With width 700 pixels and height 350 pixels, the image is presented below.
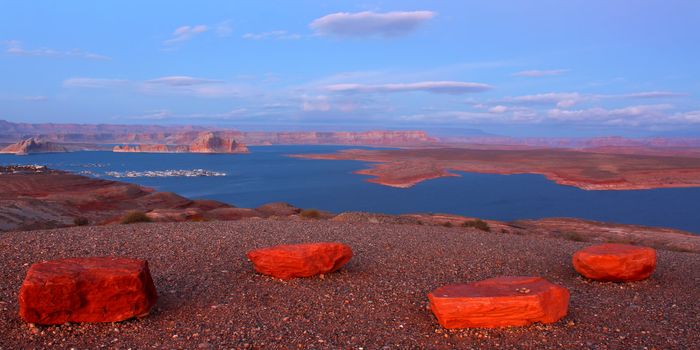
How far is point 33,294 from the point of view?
19.7 feet

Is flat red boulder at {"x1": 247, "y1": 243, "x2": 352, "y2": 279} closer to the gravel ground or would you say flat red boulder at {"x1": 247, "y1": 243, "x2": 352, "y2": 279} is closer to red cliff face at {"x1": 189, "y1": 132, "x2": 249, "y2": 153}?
the gravel ground

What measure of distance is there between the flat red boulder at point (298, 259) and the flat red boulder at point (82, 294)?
234 centimetres

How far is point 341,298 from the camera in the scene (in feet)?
25.1

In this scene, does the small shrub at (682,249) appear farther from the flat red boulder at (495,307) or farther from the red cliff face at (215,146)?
the red cliff face at (215,146)

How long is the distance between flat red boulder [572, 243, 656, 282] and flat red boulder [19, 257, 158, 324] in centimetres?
719

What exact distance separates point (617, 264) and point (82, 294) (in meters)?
8.26

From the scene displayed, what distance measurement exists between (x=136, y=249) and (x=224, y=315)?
15.5ft

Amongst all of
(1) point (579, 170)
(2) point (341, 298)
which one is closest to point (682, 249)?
(2) point (341, 298)

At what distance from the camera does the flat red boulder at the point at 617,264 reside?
8.85 m

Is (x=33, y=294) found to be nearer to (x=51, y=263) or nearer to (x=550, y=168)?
(x=51, y=263)

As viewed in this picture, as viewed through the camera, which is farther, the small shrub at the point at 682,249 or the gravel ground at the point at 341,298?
the small shrub at the point at 682,249

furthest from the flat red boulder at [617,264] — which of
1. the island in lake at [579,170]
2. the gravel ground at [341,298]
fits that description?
the island in lake at [579,170]

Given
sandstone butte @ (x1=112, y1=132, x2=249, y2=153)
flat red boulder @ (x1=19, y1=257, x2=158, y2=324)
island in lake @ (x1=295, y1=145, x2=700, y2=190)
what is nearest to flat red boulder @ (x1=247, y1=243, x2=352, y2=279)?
flat red boulder @ (x1=19, y1=257, x2=158, y2=324)

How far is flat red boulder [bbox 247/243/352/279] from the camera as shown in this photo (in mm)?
8523
